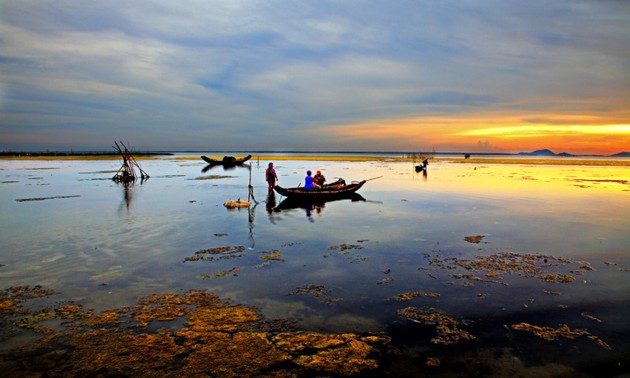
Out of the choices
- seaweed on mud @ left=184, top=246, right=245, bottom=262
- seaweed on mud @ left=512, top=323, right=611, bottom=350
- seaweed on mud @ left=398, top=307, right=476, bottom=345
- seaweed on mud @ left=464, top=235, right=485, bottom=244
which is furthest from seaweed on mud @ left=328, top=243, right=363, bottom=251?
seaweed on mud @ left=512, top=323, right=611, bottom=350

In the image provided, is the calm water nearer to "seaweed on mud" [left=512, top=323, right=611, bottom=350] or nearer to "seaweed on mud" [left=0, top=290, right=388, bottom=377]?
"seaweed on mud" [left=512, top=323, right=611, bottom=350]

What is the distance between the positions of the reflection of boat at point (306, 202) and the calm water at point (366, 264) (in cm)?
71

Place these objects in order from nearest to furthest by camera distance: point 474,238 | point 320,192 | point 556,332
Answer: point 556,332
point 474,238
point 320,192

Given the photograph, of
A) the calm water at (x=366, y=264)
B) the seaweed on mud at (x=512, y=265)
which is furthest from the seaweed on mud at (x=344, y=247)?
the seaweed on mud at (x=512, y=265)

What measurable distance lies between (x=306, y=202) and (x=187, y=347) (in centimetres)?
1679

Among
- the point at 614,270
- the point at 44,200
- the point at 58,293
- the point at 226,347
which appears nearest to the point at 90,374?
the point at 226,347

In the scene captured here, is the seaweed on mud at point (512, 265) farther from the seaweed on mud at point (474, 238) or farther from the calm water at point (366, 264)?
the seaweed on mud at point (474, 238)

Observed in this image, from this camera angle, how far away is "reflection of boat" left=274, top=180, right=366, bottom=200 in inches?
872

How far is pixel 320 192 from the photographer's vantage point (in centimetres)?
2333

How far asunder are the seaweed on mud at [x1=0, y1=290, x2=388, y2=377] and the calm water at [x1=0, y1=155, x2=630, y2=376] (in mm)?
511

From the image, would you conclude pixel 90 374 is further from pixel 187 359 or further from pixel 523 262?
pixel 523 262

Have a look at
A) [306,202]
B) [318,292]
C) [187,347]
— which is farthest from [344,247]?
[306,202]

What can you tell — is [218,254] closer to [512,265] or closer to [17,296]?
[17,296]

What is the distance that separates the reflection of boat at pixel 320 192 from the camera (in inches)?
872
